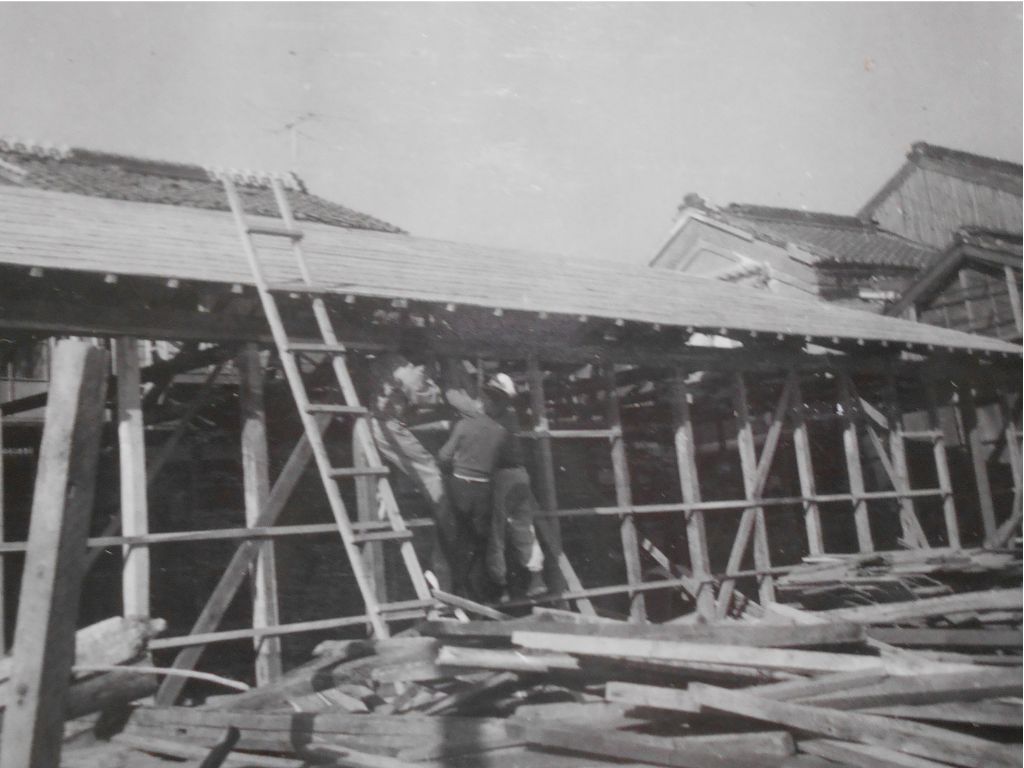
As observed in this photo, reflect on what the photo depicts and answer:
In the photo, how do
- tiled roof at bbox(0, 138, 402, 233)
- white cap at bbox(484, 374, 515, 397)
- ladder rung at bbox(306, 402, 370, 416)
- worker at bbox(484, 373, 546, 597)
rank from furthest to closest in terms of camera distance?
tiled roof at bbox(0, 138, 402, 233)
white cap at bbox(484, 374, 515, 397)
worker at bbox(484, 373, 546, 597)
ladder rung at bbox(306, 402, 370, 416)

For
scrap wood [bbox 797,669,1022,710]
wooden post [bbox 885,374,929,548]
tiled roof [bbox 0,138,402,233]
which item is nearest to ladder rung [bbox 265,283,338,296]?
scrap wood [bbox 797,669,1022,710]

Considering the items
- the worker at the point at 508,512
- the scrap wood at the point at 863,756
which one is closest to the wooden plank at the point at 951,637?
the scrap wood at the point at 863,756

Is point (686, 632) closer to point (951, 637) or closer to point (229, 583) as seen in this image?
point (951, 637)

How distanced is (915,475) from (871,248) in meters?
11.7

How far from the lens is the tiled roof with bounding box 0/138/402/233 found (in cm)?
1384

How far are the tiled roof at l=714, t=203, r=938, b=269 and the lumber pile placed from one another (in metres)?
17.1

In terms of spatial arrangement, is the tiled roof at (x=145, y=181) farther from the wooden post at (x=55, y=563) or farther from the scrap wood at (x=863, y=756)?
the scrap wood at (x=863, y=756)

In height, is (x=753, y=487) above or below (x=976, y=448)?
below

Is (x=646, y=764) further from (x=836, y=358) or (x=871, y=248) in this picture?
(x=871, y=248)

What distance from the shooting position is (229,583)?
6250mm

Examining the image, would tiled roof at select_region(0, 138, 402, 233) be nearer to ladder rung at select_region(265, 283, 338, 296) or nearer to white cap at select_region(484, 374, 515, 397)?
white cap at select_region(484, 374, 515, 397)

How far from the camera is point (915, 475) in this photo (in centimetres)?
1419

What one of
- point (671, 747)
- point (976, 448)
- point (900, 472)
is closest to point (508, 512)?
point (671, 747)

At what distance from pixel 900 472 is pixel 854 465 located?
938 mm
